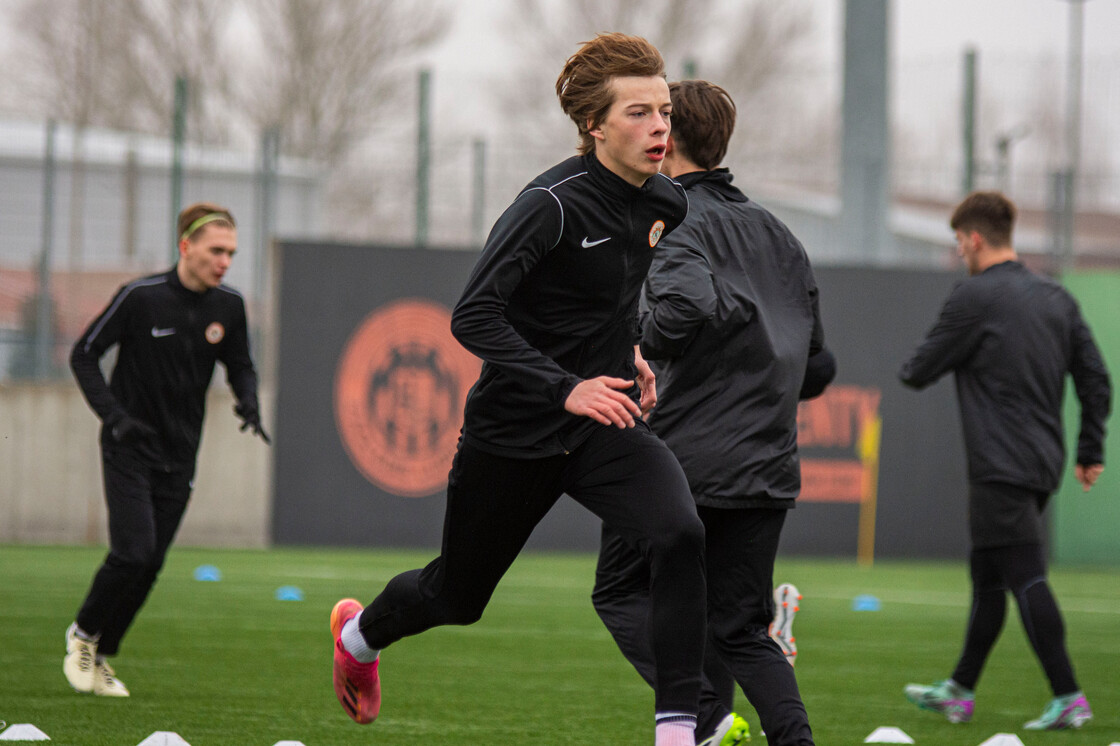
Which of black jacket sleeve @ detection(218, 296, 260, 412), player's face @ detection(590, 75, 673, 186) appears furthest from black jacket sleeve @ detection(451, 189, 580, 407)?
black jacket sleeve @ detection(218, 296, 260, 412)

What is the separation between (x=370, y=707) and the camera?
16.3ft

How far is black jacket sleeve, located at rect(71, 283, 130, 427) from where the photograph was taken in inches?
260

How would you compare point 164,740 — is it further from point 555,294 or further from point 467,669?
point 467,669

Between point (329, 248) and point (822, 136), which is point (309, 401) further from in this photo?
point (822, 136)

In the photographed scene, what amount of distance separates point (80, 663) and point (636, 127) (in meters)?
3.45

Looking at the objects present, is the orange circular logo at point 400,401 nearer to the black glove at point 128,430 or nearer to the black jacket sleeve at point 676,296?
the black glove at point 128,430

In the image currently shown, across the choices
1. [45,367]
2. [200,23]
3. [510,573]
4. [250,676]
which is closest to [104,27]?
[200,23]

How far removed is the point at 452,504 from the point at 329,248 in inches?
449

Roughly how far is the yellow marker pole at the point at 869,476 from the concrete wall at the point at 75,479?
597cm

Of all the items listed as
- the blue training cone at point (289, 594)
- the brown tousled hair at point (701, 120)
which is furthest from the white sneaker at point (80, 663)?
the blue training cone at point (289, 594)

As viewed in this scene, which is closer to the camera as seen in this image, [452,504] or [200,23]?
[452,504]

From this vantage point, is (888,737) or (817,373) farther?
(888,737)

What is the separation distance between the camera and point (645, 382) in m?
4.61

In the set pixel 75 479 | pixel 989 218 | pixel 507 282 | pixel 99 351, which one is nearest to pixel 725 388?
pixel 507 282
